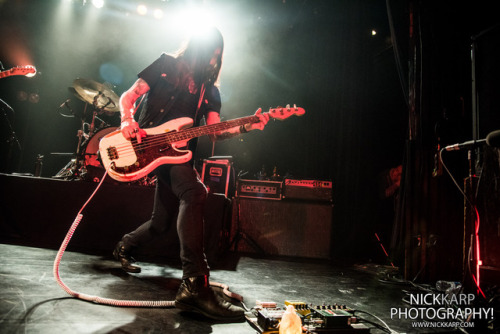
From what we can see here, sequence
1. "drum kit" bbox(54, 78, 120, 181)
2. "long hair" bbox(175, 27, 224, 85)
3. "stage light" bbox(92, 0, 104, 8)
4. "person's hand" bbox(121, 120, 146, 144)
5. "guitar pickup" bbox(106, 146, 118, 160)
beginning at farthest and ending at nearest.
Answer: "stage light" bbox(92, 0, 104, 8) → "drum kit" bbox(54, 78, 120, 181) → "long hair" bbox(175, 27, 224, 85) → "guitar pickup" bbox(106, 146, 118, 160) → "person's hand" bbox(121, 120, 146, 144)

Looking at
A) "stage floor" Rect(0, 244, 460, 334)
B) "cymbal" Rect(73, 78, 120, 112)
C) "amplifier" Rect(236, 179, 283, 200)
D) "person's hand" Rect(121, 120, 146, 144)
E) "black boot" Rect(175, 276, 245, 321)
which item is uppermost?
"cymbal" Rect(73, 78, 120, 112)

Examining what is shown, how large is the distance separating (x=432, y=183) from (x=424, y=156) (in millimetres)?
347

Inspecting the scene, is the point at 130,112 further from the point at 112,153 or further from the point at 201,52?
the point at 201,52

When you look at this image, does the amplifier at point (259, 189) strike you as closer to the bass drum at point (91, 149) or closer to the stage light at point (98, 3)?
the bass drum at point (91, 149)

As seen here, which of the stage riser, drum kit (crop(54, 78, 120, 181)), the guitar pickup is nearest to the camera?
the guitar pickup

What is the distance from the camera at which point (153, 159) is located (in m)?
2.15

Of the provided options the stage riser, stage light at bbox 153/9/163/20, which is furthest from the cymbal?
stage light at bbox 153/9/163/20

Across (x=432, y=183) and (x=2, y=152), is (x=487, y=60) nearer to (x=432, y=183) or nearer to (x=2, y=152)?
(x=432, y=183)

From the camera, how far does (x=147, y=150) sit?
7.11ft

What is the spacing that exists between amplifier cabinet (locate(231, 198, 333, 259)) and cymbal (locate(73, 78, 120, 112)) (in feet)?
10.3

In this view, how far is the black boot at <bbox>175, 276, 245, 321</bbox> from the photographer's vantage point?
1674 mm

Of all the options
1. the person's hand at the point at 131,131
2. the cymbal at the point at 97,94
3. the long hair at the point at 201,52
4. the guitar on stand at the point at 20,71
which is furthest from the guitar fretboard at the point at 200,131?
the guitar on stand at the point at 20,71

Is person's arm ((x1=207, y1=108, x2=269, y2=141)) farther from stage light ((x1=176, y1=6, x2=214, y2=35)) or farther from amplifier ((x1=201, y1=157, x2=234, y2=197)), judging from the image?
stage light ((x1=176, y1=6, x2=214, y2=35))

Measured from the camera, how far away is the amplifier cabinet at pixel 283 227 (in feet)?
15.4
